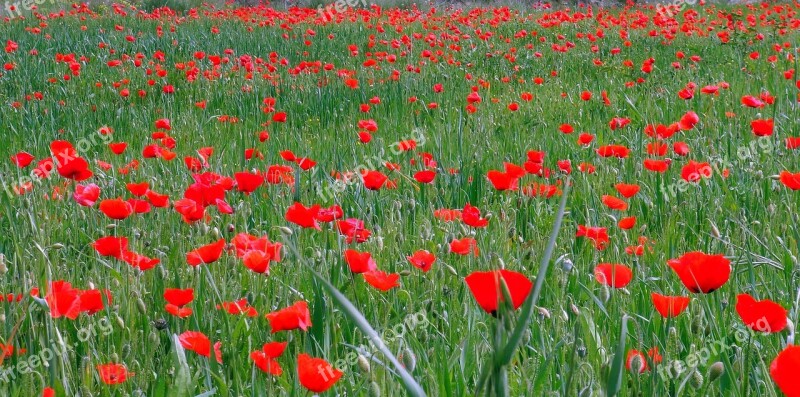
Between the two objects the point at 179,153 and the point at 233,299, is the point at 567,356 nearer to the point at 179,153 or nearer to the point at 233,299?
the point at 233,299

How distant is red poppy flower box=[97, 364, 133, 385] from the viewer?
4.05ft

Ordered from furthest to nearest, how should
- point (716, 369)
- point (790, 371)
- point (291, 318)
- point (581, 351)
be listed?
point (581, 351) < point (291, 318) < point (716, 369) < point (790, 371)

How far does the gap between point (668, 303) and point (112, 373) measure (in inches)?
35.3

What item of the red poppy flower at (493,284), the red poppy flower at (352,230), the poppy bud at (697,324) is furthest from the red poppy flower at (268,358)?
the poppy bud at (697,324)

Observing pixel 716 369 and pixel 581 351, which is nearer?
pixel 716 369

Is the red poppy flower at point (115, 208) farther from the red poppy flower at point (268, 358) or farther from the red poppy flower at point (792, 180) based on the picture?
the red poppy flower at point (792, 180)

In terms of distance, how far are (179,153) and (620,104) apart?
2.63 m

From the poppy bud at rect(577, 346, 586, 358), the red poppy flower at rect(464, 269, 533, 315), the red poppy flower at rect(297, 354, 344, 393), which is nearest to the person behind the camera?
the red poppy flower at rect(464, 269, 533, 315)

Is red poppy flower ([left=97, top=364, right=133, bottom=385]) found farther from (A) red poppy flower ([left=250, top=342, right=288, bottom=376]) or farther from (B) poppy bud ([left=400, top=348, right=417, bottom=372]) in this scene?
(B) poppy bud ([left=400, top=348, right=417, bottom=372])

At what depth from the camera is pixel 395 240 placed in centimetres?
216

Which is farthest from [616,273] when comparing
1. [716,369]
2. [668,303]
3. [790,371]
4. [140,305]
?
[140,305]

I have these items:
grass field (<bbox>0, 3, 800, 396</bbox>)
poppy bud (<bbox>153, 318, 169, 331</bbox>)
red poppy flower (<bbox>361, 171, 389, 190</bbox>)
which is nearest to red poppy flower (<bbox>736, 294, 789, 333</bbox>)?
grass field (<bbox>0, 3, 800, 396</bbox>)

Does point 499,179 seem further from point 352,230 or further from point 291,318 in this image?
point 291,318

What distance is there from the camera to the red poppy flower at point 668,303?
124 centimetres
